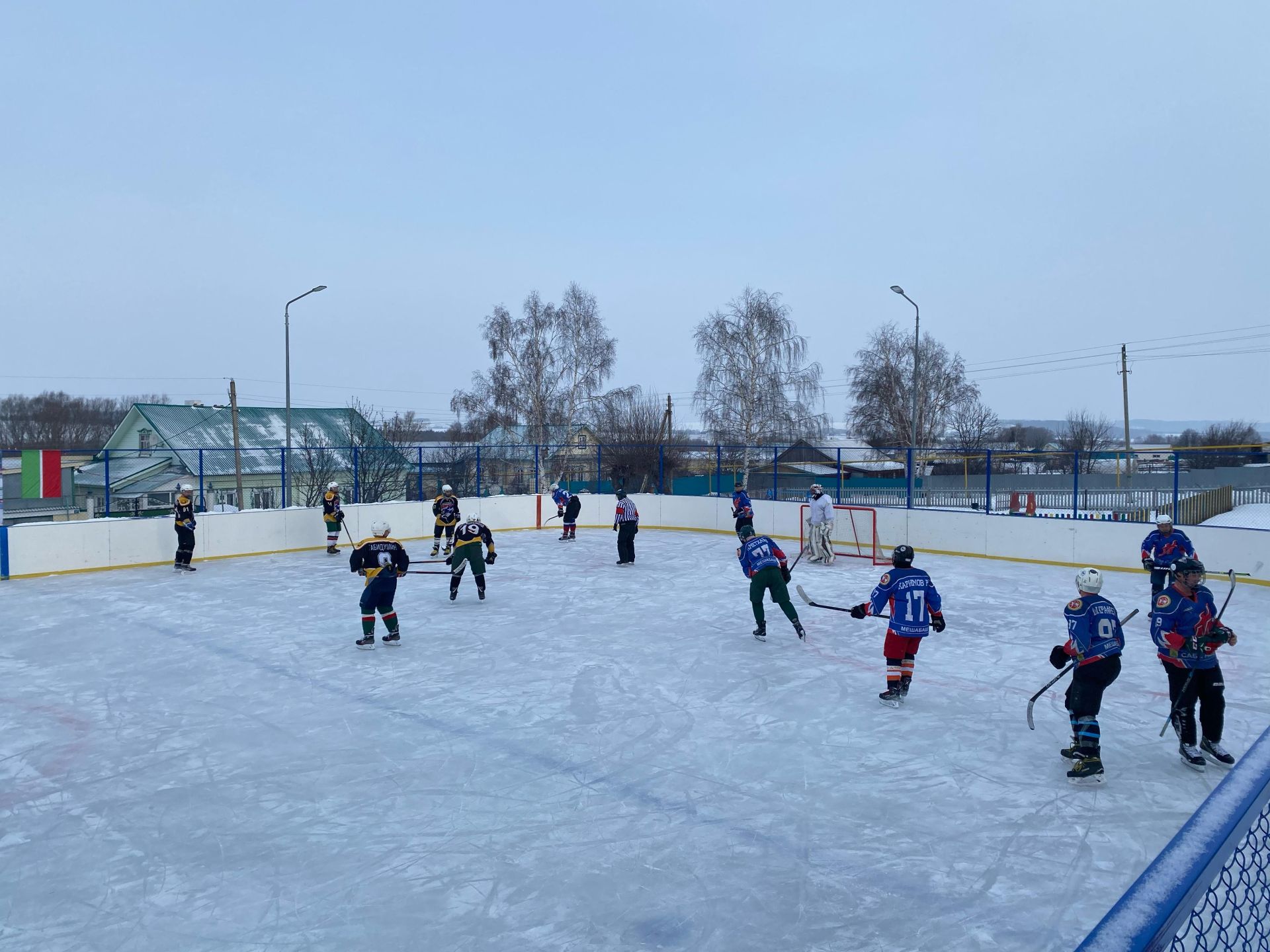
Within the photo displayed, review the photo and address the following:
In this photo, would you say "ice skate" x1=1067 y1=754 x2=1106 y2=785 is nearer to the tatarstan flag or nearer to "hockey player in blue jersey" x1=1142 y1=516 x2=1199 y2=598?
"hockey player in blue jersey" x1=1142 y1=516 x2=1199 y2=598

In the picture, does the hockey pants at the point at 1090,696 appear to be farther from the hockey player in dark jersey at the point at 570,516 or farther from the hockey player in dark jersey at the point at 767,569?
the hockey player in dark jersey at the point at 570,516

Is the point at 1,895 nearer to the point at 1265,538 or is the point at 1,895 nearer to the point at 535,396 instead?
the point at 1265,538

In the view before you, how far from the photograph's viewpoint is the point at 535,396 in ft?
122

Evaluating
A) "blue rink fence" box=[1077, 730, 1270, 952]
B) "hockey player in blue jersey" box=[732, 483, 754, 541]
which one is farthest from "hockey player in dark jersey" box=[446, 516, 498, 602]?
"blue rink fence" box=[1077, 730, 1270, 952]

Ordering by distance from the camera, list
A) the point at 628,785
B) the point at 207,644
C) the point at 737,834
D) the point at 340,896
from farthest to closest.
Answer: the point at 207,644
the point at 628,785
the point at 737,834
the point at 340,896

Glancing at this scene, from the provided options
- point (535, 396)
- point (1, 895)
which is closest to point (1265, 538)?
point (1, 895)

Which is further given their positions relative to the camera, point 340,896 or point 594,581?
point 594,581

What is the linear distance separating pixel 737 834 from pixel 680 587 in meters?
7.89

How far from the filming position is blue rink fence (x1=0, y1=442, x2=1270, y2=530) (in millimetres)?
19172

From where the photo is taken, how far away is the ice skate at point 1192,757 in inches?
223

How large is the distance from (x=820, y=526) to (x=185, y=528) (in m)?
10.5

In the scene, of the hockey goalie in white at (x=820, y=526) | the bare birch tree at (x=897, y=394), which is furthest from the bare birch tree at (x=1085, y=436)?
the hockey goalie in white at (x=820, y=526)

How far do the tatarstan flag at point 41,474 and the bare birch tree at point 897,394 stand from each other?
37.1 m

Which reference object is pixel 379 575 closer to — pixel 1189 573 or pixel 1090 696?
pixel 1090 696
